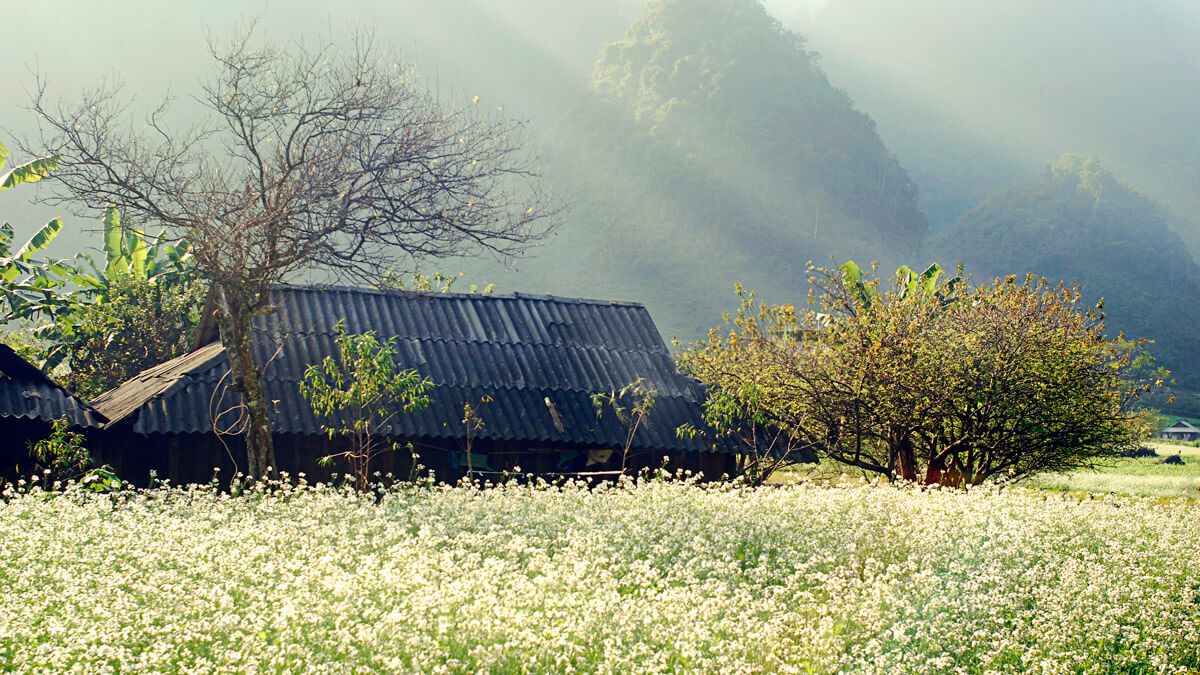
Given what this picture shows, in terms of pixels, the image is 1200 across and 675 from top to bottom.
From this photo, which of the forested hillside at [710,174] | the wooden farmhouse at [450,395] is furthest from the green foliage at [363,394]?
the forested hillside at [710,174]

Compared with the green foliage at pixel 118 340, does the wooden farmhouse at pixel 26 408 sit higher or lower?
lower

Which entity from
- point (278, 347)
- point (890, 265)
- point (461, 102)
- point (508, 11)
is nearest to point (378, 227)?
point (461, 102)

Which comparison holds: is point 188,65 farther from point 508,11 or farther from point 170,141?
point 170,141

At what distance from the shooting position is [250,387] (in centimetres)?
1095

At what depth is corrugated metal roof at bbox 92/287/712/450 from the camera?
13.1m

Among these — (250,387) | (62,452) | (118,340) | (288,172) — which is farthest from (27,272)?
(250,387)

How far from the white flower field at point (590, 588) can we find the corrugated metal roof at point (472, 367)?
14.8ft

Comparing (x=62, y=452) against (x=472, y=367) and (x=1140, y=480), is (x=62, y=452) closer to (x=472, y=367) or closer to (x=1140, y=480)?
(x=472, y=367)

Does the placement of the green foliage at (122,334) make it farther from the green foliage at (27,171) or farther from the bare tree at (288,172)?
the bare tree at (288,172)

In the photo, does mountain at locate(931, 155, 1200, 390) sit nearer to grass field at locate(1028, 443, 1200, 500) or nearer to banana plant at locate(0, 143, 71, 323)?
grass field at locate(1028, 443, 1200, 500)

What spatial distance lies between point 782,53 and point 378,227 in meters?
98.2

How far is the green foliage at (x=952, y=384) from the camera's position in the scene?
1382 centimetres

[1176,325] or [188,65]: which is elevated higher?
[188,65]

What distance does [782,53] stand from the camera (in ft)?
337
